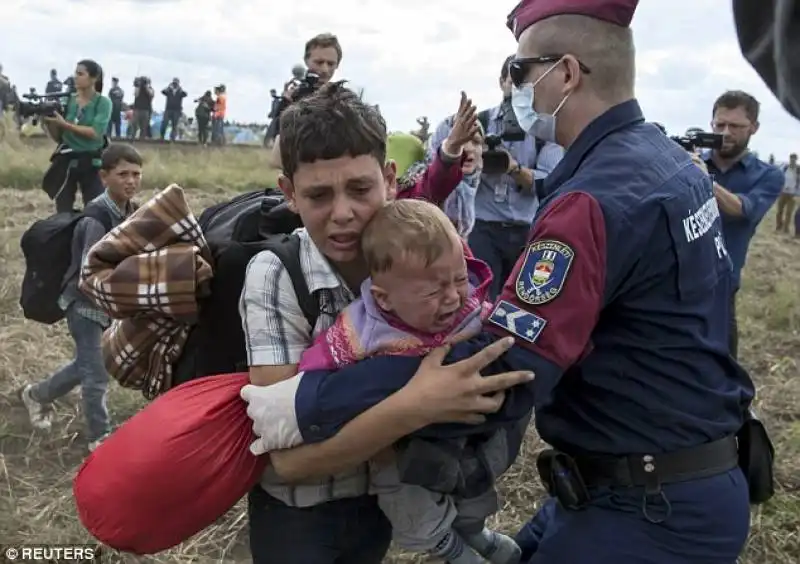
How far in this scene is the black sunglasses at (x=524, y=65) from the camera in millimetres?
1967

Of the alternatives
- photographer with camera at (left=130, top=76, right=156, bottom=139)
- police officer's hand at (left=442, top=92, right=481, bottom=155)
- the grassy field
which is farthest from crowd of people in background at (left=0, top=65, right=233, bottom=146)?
police officer's hand at (left=442, top=92, right=481, bottom=155)

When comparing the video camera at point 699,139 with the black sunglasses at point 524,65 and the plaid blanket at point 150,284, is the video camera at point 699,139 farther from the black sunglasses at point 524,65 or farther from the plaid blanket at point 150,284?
the plaid blanket at point 150,284

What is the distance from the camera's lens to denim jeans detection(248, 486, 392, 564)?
6.82 ft

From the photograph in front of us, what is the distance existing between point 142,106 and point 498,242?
21.0 metres

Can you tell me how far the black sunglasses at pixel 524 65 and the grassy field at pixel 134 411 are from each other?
2.46 m

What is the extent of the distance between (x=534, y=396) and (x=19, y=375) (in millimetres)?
4812

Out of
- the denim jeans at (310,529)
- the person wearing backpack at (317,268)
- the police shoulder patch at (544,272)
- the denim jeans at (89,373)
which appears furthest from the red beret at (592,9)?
the denim jeans at (89,373)

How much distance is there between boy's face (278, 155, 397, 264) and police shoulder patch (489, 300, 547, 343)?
39cm

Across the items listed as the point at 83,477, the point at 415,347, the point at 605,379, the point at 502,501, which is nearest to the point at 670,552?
the point at 605,379

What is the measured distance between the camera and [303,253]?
6.59 feet

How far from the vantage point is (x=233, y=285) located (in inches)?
81.7

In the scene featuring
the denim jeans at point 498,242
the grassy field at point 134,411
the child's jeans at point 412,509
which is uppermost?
the denim jeans at point 498,242

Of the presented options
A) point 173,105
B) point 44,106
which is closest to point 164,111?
point 173,105

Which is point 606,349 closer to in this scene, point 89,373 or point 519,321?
point 519,321
